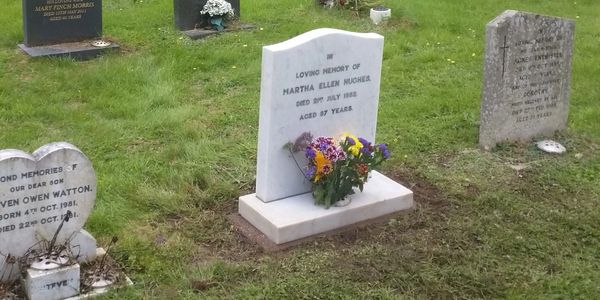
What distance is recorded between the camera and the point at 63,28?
9.18 m

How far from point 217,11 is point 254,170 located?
462 centimetres

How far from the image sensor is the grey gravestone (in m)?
6.04

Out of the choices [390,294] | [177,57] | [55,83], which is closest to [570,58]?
[390,294]

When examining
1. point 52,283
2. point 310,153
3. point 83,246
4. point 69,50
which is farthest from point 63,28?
point 52,283

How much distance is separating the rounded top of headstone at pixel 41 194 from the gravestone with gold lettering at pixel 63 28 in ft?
16.4

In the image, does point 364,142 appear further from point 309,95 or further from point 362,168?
point 309,95

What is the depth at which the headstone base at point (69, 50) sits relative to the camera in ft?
A: 28.9

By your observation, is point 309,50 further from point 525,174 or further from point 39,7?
point 39,7

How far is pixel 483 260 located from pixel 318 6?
7298 millimetres

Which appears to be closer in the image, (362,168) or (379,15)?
(362,168)

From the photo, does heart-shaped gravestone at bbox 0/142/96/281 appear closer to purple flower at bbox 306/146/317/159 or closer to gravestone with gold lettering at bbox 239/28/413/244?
gravestone with gold lettering at bbox 239/28/413/244

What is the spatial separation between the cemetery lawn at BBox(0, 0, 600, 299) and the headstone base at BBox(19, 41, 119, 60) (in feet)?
0.43

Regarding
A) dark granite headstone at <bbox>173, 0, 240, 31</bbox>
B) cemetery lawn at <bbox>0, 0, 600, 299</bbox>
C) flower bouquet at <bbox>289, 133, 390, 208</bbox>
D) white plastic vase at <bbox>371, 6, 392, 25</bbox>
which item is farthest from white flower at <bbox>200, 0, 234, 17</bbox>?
flower bouquet at <bbox>289, 133, 390, 208</bbox>

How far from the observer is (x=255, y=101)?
7543 millimetres
